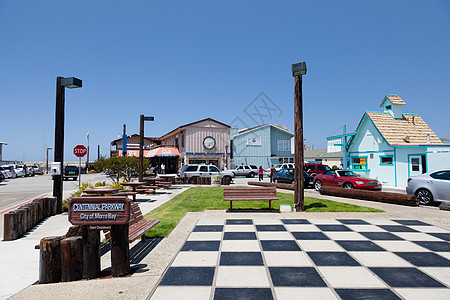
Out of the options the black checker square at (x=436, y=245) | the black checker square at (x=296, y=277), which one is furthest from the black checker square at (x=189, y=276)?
the black checker square at (x=436, y=245)

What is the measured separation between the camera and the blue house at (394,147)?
19.8m

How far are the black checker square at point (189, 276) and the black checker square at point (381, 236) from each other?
402cm

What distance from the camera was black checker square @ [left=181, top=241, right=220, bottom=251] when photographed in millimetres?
5785

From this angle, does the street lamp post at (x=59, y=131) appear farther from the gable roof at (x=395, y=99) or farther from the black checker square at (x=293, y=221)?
the gable roof at (x=395, y=99)

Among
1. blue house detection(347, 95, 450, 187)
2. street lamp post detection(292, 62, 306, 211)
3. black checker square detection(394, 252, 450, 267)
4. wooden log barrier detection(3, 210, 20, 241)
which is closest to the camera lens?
black checker square detection(394, 252, 450, 267)

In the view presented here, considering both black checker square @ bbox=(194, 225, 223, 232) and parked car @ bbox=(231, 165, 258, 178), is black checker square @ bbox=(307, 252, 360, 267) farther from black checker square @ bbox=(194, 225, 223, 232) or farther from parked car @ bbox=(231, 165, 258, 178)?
parked car @ bbox=(231, 165, 258, 178)

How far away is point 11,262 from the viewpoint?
546 centimetres

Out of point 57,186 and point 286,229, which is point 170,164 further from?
point 286,229

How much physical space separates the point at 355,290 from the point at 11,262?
606 cm

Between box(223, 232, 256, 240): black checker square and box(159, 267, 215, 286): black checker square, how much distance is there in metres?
1.91

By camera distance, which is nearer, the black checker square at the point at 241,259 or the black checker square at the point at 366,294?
the black checker square at the point at 366,294

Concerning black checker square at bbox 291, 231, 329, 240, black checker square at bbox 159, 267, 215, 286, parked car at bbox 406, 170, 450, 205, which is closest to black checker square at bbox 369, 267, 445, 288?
black checker square at bbox 291, 231, 329, 240

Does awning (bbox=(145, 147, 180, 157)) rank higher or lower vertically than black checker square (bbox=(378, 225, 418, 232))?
higher

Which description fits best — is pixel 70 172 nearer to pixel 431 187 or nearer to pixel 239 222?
pixel 239 222
